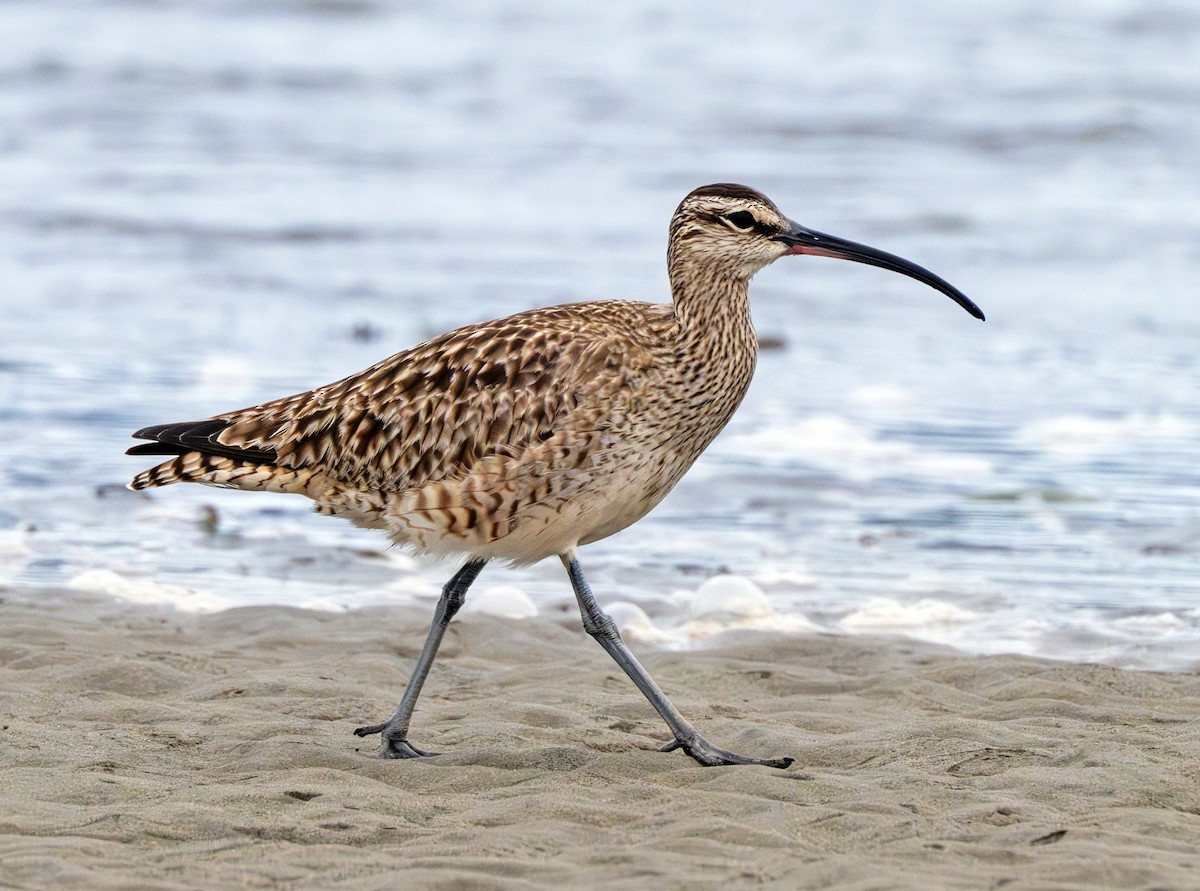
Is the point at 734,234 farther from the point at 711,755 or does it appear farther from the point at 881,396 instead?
the point at 881,396

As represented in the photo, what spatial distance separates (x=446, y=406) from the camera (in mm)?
6457

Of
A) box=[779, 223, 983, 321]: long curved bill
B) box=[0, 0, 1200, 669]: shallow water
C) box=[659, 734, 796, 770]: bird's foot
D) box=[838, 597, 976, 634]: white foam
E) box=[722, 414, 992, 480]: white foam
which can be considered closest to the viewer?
box=[659, 734, 796, 770]: bird's foot

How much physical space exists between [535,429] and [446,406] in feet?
1.20

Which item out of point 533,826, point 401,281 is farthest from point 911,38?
point 533,826

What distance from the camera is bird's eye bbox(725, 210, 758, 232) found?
6.70 meters

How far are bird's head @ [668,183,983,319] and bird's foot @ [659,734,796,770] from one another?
170cm

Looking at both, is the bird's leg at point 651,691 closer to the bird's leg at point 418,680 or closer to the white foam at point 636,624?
the bird's leg at point 418,680

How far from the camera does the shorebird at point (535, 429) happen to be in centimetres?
627

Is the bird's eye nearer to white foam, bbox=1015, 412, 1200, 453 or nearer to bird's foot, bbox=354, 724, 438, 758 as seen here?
bird's foot, bbox=354, 724, 438, 758

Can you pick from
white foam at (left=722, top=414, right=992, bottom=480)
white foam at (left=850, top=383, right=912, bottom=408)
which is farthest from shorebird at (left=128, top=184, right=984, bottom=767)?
white foam at (left=850, top=383, right=912, bottom=408)

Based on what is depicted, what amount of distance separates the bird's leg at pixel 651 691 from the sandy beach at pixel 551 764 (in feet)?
0.23

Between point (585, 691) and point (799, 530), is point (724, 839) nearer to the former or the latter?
point (585, 691)

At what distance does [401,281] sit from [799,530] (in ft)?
21.5

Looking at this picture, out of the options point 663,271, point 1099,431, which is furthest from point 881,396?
point 663,271
